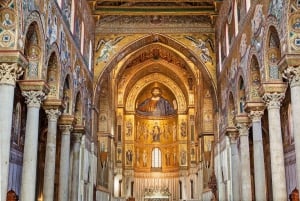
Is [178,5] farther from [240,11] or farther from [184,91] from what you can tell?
[184,91]

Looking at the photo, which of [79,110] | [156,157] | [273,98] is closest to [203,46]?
[79,110]

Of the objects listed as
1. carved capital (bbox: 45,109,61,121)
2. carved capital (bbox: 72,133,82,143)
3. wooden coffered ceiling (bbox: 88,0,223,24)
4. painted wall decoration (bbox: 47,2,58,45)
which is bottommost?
carved capital (bbox: 72,133,82,143)

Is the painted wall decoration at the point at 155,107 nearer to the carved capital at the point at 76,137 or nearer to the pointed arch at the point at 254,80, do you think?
the carved capital at the point at 76,137

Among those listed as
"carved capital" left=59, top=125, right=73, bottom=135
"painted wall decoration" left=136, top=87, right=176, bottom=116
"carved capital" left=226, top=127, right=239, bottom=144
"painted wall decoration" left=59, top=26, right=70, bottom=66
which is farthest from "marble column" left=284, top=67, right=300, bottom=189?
"painted wall decoration" left=136, top=87, right=176, bottom=116

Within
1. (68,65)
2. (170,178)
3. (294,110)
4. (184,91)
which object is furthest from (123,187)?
(294,110)

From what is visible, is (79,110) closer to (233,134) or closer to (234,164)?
(233,134)

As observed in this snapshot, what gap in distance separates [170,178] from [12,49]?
33.8 m

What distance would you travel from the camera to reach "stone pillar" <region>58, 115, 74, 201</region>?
19359 millimetres

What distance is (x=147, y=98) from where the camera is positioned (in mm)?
46688

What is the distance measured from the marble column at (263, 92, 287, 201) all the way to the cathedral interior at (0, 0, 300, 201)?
0.12 feet

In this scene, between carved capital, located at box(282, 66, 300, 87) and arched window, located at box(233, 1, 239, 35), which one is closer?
carved capital, located at box(282, 66, 300, 87)

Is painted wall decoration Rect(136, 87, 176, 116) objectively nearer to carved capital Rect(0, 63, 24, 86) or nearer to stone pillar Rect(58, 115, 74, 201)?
stone pillar Rect(58, 115, 74, 201)

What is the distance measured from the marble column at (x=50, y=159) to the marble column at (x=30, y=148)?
7.57 ft

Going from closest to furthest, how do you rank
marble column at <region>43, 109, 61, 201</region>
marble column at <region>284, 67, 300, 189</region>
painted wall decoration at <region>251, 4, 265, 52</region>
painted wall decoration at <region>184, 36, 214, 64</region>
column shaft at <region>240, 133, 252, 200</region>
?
marble column at <region>284, 67, 300, 189</region> < painted wall decoration at <region>251, 4, 265, 52</region> < marble column at <region>43, 109, 61, 201</region> < column shaft at <region>240, 133, 252, 200</region> < painted wall decoration at <region>184, 36, 214, 64</region>
